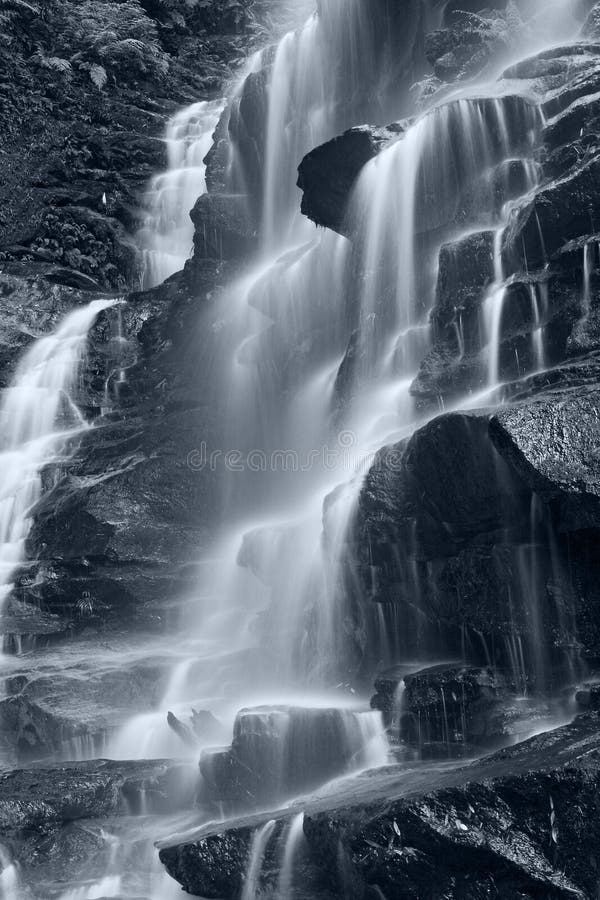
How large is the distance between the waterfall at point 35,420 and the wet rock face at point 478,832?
1115cm

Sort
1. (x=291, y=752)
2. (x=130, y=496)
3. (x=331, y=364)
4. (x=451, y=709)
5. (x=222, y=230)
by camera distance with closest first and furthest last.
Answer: (x=451, y=709), (x=291, y=752), (x=130, y=496), (x=331, y=364), (x=222, y=230)

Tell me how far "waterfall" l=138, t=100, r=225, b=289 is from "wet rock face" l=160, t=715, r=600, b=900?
22.0 m

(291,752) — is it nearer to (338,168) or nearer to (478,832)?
(478,832)

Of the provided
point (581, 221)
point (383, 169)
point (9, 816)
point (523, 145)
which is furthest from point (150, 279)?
point (9, 816)

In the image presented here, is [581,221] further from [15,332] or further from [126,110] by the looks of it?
[126,110]

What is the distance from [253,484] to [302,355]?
3012mm

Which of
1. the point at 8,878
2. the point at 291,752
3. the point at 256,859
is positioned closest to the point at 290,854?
the point at 256,859

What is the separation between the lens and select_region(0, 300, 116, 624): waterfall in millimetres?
18156

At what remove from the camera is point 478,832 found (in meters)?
6.70

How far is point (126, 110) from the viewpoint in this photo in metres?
32.0

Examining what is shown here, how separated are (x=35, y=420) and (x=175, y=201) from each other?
10.4m

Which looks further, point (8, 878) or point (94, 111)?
point (94, 111)

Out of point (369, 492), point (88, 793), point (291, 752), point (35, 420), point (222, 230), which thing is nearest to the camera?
point (291, 752)

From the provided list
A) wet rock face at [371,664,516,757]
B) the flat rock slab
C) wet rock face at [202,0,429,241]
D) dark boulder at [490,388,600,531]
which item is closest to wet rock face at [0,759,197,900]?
the flat rock slab
